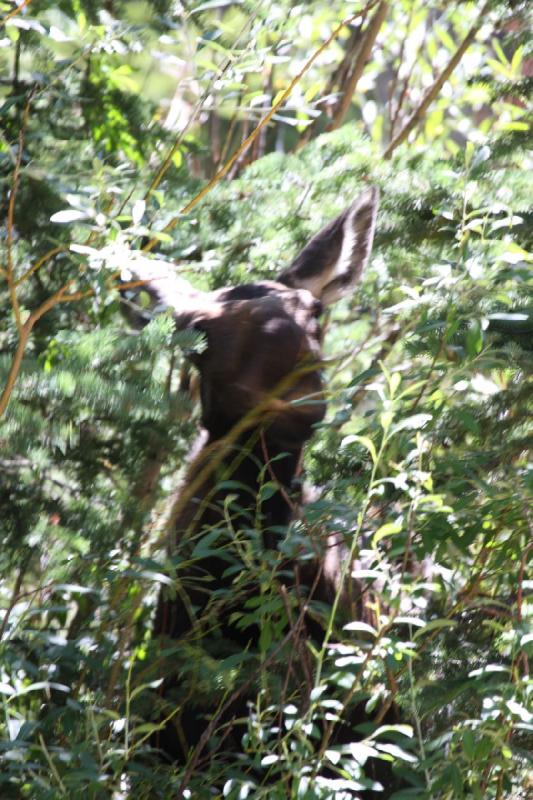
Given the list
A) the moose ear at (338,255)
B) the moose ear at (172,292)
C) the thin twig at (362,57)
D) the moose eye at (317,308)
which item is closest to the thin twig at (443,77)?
the thin twig at (362,57)

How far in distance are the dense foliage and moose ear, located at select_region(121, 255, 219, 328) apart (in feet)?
0.34

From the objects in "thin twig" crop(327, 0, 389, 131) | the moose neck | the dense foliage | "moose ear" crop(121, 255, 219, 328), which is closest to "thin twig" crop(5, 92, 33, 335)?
the dense foliage

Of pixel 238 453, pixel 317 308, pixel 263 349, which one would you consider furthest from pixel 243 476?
pixel 317 308

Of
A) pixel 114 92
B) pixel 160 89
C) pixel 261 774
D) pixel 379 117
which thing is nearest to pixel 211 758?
pixel 261 774

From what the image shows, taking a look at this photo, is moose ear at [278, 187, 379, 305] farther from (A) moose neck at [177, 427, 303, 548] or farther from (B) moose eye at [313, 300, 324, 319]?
(A) moose neck at [177, 427, 303, 548]

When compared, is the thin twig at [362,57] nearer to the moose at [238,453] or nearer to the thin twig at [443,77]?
the thin twig at [443,77]

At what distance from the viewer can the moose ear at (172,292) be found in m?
3.10

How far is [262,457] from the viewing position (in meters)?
3.16

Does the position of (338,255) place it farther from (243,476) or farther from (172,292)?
(243,476)

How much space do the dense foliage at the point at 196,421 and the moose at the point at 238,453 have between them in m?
0.10

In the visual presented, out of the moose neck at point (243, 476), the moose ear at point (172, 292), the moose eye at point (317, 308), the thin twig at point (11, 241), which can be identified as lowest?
the moose neck at point (243, 476)

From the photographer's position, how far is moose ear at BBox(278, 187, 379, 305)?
336 cm

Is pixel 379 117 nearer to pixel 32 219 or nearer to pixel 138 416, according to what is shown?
pixel 32 219

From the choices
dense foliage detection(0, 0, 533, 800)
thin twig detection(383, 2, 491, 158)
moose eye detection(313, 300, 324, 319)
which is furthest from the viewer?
thin twig detection(383, 2, 491, 158)
